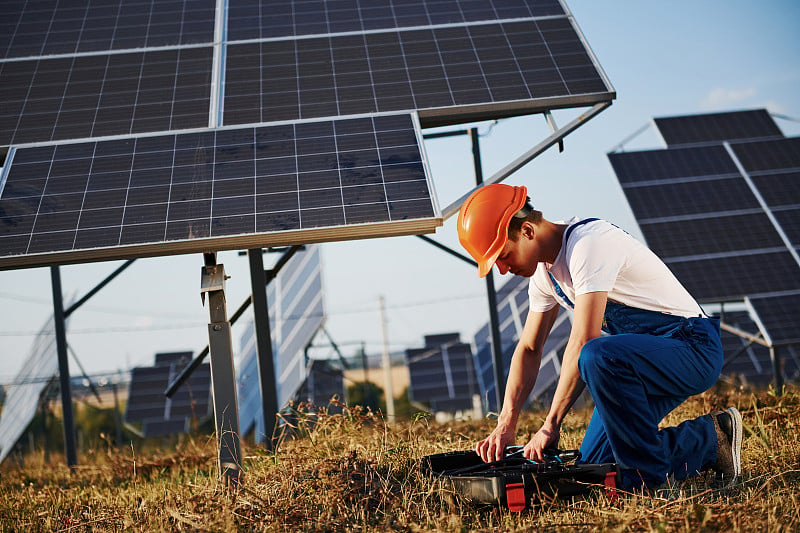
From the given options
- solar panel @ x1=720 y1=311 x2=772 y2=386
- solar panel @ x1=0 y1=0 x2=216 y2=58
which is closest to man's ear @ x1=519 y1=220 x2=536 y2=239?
solar panel @ x1=0 y1=0 x2=216 y2=58

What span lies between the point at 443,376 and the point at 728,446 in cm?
1342

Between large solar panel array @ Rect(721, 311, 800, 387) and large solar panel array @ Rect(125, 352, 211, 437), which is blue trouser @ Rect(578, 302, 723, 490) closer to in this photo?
large solar panel array @ Rect(721, 311, 800, 387)

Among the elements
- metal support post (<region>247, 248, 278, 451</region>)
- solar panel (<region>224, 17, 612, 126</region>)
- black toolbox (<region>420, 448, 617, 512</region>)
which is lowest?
black toolbox (<region>420, 448, 617, 512</region>)

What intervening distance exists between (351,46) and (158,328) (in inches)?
493

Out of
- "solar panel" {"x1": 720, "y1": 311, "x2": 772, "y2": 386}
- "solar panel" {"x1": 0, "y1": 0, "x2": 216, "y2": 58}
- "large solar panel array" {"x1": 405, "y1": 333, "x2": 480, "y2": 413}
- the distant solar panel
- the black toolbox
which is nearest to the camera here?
the black toolbox

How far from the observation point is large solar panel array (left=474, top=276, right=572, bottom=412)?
46.8 ft

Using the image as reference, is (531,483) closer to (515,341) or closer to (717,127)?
(515,341)

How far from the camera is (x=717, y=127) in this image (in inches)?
589

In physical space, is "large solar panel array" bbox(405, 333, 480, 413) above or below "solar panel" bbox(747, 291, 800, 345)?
above

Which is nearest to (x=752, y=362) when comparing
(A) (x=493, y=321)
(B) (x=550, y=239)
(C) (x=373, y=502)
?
(A) (x=493, y=321)

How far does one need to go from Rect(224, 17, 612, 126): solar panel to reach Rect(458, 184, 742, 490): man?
222 centimetres

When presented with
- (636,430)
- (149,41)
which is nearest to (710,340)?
(636,430)

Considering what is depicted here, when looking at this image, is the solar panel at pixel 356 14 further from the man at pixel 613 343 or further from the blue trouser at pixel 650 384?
the blue trouser at pixel 650 384

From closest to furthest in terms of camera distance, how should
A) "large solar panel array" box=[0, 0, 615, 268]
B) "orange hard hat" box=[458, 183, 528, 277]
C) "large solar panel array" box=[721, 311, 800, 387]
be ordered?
"orange hard hat" box=[458, 183, 528, 277]
"large solar panel array" box=[0, 0, 615, 268]
"large solar panel array" box=[721, 311, 800, 387]
